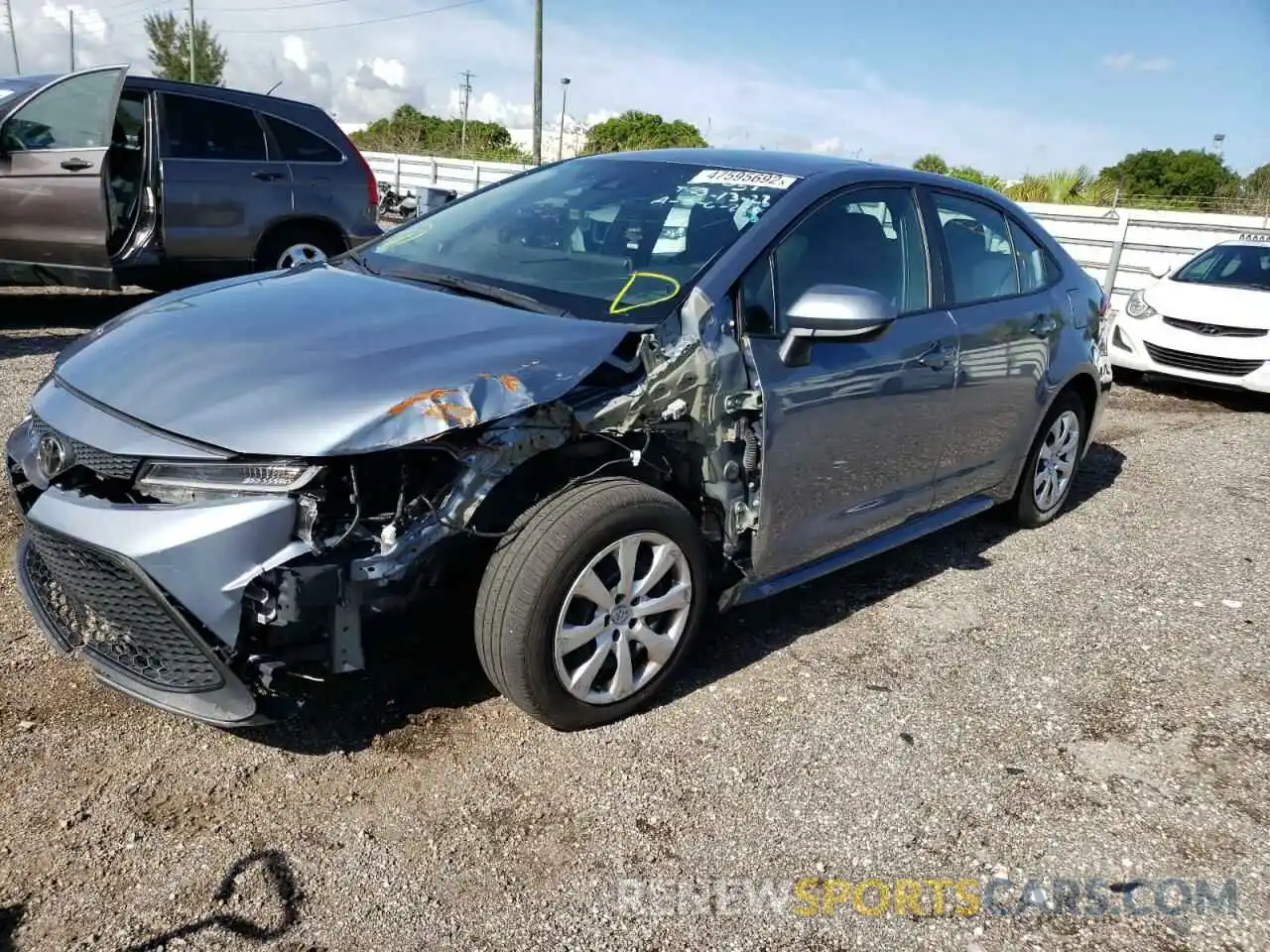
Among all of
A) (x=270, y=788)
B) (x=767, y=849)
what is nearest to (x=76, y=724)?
(x=270, y=788)

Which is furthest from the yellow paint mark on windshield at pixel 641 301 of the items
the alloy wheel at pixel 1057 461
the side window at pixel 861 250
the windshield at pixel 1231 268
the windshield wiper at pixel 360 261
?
the windshield at pixel 1231 268

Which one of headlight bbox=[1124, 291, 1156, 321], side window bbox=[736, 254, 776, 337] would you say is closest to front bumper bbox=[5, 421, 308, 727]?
side window bbox=[736, 254, 776, 337]

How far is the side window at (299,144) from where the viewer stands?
799 centimetres

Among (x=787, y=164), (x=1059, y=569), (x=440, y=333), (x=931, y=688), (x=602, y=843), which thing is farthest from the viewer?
(x=1059, y=569)

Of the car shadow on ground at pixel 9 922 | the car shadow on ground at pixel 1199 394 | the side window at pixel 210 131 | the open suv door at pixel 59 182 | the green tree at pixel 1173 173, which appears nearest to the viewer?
the car shadow on ground at pixel 9 922

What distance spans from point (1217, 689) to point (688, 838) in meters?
2.16

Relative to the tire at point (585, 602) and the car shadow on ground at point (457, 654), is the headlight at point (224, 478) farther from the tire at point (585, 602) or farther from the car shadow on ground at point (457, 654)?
the tire at point (585, 602)

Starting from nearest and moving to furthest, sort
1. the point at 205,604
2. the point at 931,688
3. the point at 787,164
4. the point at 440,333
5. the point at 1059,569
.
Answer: the point at 205,604, the point at 440,333, the point at 931,688, the point at 787,164, the point at 1059,569

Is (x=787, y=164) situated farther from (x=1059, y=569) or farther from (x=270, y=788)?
(x=270, y=788)

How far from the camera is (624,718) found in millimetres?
3100

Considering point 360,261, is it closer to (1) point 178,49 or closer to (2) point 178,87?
(2) point 178,87

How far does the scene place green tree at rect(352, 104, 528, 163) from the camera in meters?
30.7

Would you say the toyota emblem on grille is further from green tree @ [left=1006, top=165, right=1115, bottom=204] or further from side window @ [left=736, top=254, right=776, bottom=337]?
green tree @ [left=1006, top=165, right=1115, bottom=204]

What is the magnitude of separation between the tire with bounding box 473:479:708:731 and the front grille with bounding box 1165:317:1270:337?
7.03 m
